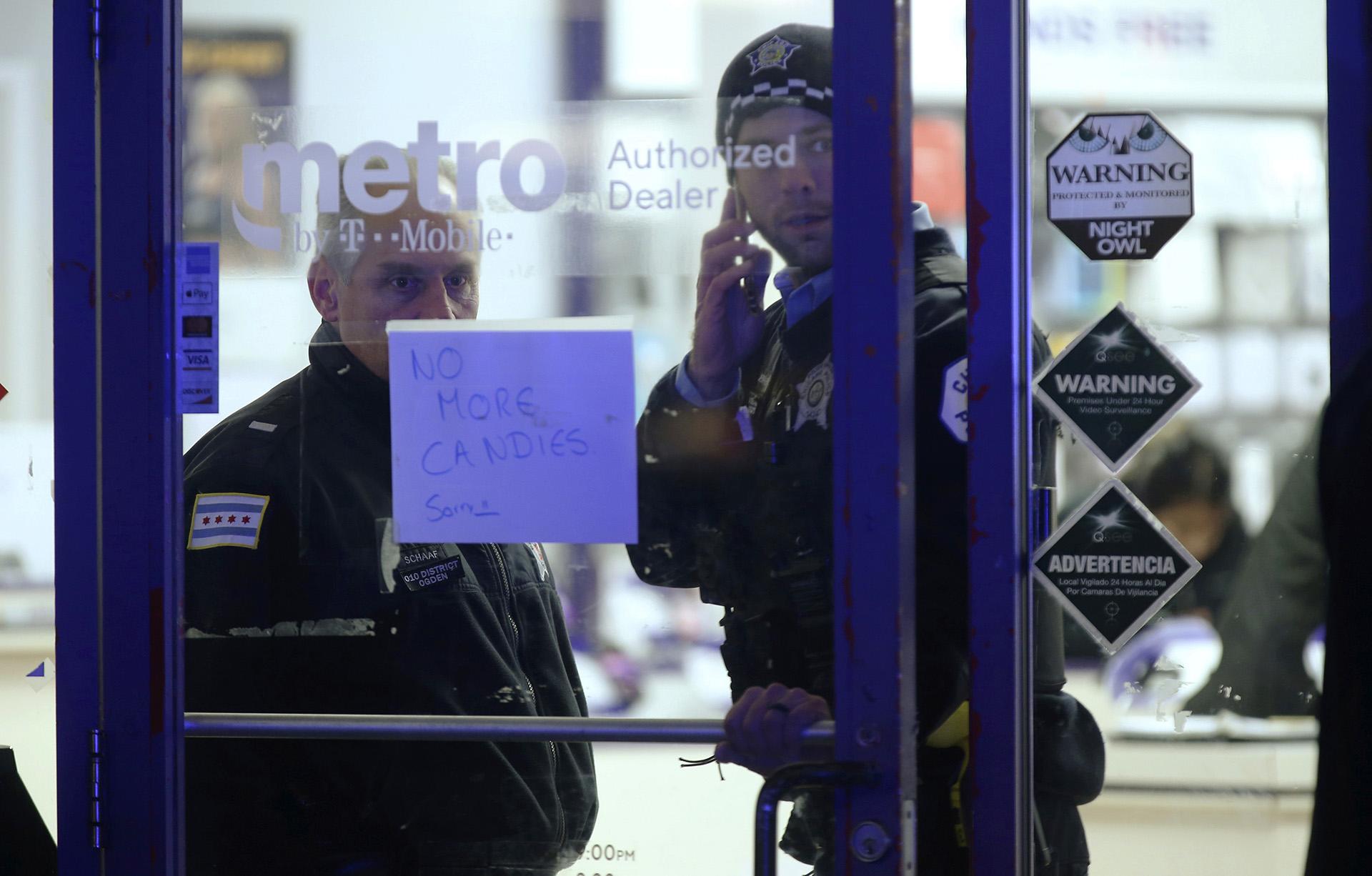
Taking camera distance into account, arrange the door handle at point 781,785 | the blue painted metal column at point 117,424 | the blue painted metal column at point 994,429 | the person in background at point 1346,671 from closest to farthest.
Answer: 1. the person in background at point 1346,671
2. the door handle at point 781,785
3. the blue painted metal column at point 994,429
4. the blue painted metal column at point 117,424

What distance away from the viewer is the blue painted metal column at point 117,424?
2002mm

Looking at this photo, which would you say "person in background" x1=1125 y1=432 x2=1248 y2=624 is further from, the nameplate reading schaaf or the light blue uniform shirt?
the nameplate reading schaaf

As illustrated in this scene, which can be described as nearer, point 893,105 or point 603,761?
point 893,105

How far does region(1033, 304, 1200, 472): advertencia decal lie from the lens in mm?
1904

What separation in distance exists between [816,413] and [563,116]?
580 millimetres

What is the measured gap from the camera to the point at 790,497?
1.94 meters

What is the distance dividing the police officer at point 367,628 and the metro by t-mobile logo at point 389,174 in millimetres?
20

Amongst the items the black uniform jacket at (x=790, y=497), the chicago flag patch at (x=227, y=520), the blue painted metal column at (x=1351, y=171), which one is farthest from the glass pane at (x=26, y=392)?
the blue painted metal column at (x=1351, y=171)

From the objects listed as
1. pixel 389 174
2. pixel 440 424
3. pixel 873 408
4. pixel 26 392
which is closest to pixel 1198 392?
pixel 873 408

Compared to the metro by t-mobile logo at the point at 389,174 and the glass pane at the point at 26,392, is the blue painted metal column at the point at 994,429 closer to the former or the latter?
the metro by t-mobile logo at the point at 389,174

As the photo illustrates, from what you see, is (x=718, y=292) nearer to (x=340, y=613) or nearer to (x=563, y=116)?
(x=563, y=116)

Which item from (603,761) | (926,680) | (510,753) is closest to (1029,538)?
(926,680)

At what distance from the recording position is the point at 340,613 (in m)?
2.03

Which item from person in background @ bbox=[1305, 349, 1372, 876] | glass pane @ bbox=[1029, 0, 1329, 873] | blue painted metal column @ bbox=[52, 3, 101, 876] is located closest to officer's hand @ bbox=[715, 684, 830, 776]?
glass pane @ bbox=[1029, 0, 1329, 873]
